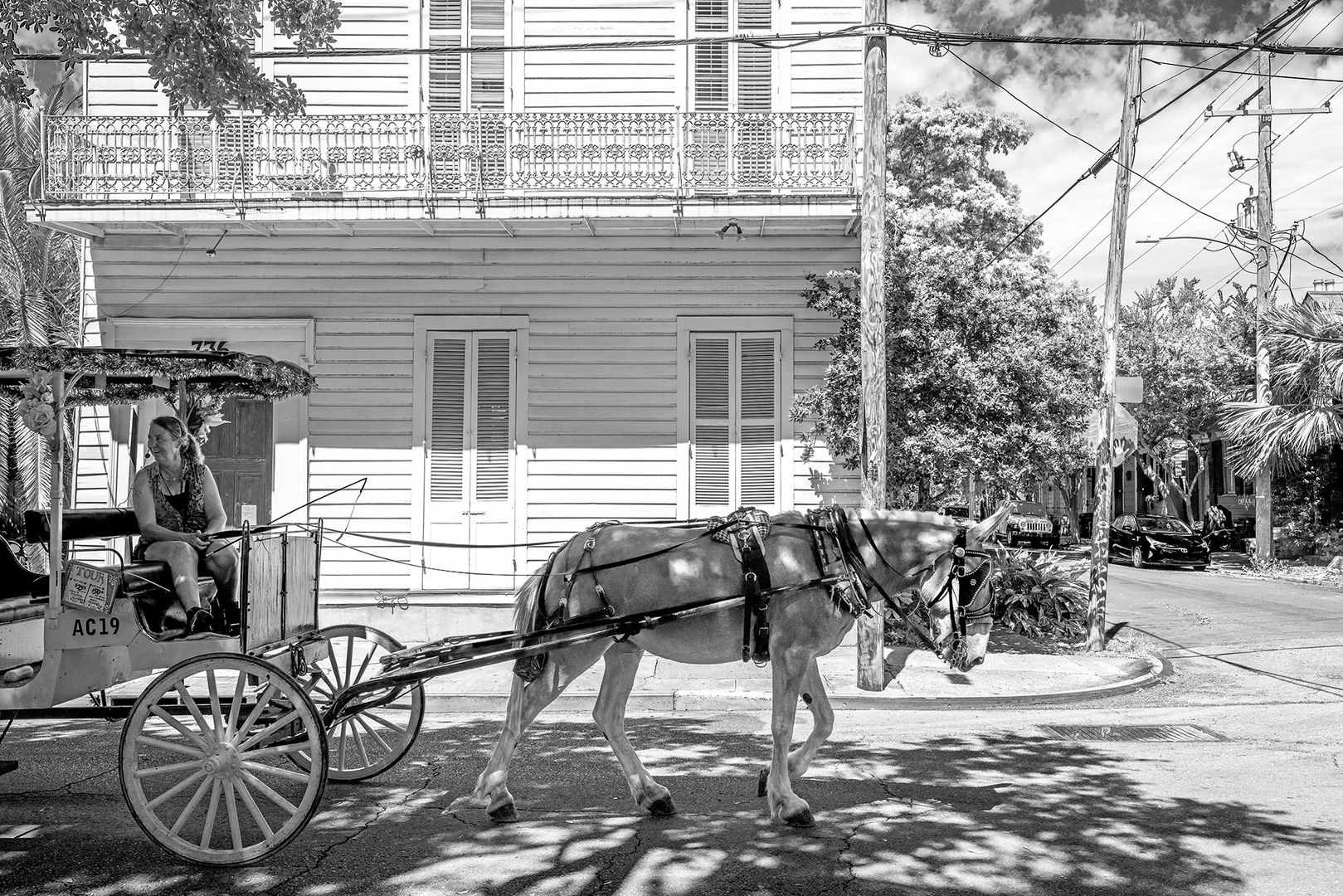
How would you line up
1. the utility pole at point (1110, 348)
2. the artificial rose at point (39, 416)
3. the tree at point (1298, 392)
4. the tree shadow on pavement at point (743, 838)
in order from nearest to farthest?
the tree shadow on pavement at point (743, 838) < the artificial rose at point (39, 416) < the utility pole at point (1110, 348) < the tree at point (1298, 392)

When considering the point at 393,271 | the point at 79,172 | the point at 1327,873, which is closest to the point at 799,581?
the point at 1327,873

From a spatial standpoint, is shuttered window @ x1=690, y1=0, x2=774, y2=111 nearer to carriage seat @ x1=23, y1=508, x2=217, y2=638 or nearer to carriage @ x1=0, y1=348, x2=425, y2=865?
carriage @ x1=0, y1=348, x2=425, y2=865

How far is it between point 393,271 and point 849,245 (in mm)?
6033

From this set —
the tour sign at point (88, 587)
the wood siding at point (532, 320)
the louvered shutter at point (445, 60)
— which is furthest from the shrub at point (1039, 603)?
the tour sign at point (88, 587)

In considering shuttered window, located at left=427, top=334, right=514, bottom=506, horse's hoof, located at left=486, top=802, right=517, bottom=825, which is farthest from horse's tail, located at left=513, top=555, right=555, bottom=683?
shuttered window, located at left=427, top=334, right=514, bottom=506

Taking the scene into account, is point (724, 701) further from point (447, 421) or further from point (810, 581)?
point (447, 421)

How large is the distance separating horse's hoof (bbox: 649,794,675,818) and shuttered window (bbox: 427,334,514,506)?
876cm

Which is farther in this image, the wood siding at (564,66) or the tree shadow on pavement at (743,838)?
the wood siding at (564,66)

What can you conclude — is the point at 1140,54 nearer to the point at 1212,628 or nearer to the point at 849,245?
the point at 849,245

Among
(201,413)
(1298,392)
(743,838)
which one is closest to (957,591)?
(743,838)

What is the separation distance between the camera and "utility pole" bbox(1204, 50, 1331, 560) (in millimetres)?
25516

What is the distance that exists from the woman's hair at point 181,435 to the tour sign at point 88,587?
108 centimetres

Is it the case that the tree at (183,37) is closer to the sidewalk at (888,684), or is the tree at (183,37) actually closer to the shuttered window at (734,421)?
the sidewalk at (888,684)

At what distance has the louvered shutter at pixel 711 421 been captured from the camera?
14.5 meters
